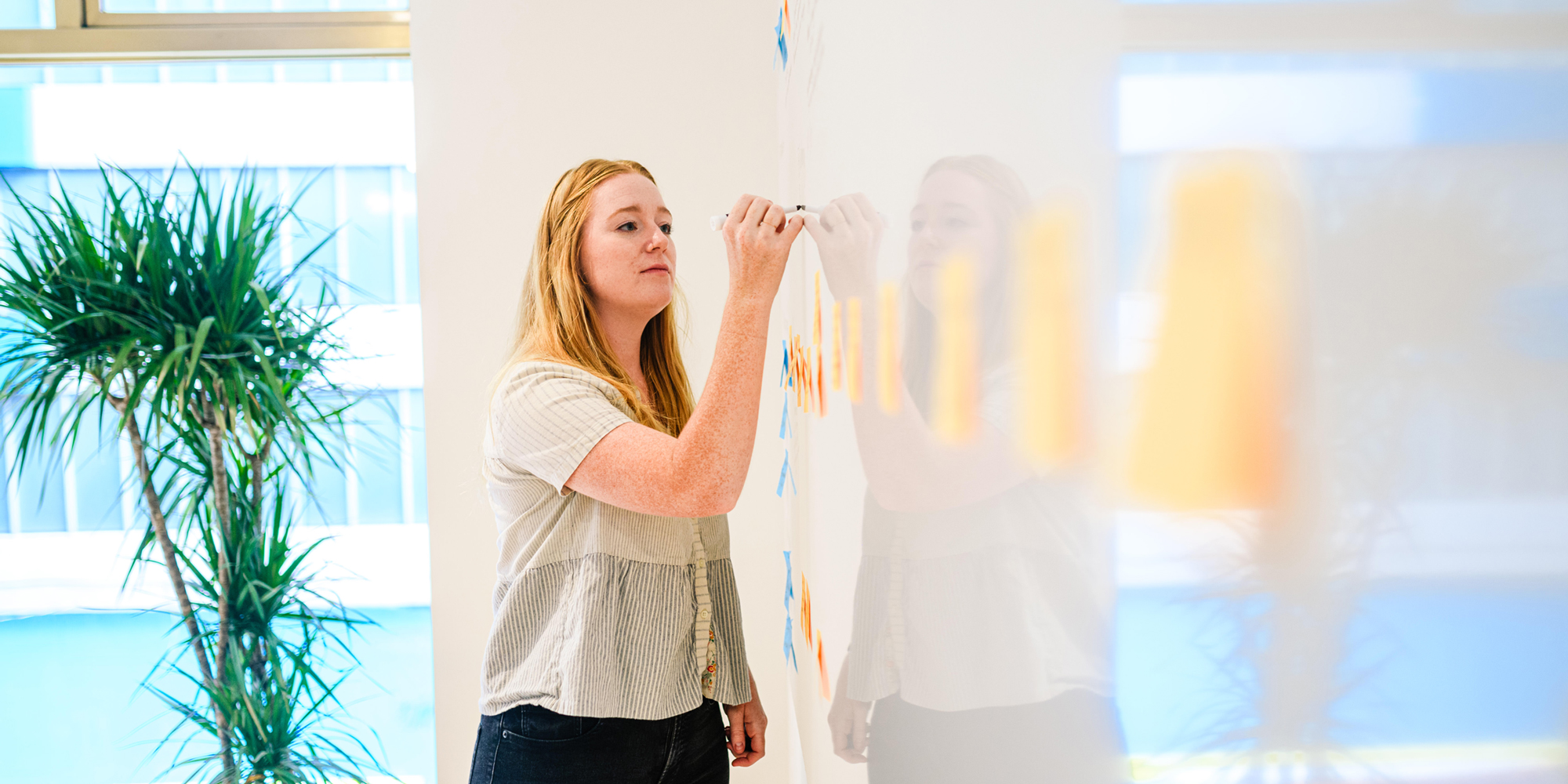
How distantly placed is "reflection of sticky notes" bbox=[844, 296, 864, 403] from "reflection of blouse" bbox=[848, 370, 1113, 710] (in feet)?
0.46

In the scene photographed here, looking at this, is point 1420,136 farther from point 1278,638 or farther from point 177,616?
point 177,616

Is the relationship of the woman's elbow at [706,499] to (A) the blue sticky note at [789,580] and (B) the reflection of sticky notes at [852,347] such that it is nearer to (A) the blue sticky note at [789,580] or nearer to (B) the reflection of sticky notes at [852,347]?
(B) the reflection of sticky notes at [852,347]

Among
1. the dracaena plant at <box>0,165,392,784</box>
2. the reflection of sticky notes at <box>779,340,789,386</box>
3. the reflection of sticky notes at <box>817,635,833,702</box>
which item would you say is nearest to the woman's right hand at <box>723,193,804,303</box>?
the reflection of sticky notes at <box>817,635,833,702</box>

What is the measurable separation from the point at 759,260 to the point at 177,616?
2294 mm

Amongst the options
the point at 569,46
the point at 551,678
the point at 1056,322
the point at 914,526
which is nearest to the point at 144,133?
the point at 569,46

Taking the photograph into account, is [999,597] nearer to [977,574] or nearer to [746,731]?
[977,574]

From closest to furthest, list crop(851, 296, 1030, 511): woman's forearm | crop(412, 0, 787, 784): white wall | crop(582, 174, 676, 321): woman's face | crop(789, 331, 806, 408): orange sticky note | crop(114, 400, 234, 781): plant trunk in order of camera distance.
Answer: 1. crop(851, 296, 1030, 511): woman's forearm
2. crop(582, 174, 676, 321): woman's face
3. crop(789, 331, 806, 408): orange sticky note
4. crop(114, 400, 234, 781): plant trunk
5. crop(412, 0, 787, 784): white wall

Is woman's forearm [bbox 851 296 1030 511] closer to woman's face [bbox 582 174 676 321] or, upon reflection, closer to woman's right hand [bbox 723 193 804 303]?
woman's right hand [bbox 723 193 804 303]

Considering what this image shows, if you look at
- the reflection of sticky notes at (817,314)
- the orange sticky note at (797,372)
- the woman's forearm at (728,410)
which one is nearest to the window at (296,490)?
the orange sticky note at (797,372)

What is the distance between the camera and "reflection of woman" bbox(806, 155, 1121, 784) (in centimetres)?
24

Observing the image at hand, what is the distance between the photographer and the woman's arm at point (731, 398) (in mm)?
842

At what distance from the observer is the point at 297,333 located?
6.35 ft

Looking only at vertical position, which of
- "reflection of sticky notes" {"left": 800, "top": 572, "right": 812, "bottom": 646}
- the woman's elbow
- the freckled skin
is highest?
the freckled skin

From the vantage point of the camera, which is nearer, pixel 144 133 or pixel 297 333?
pixel 297 333
